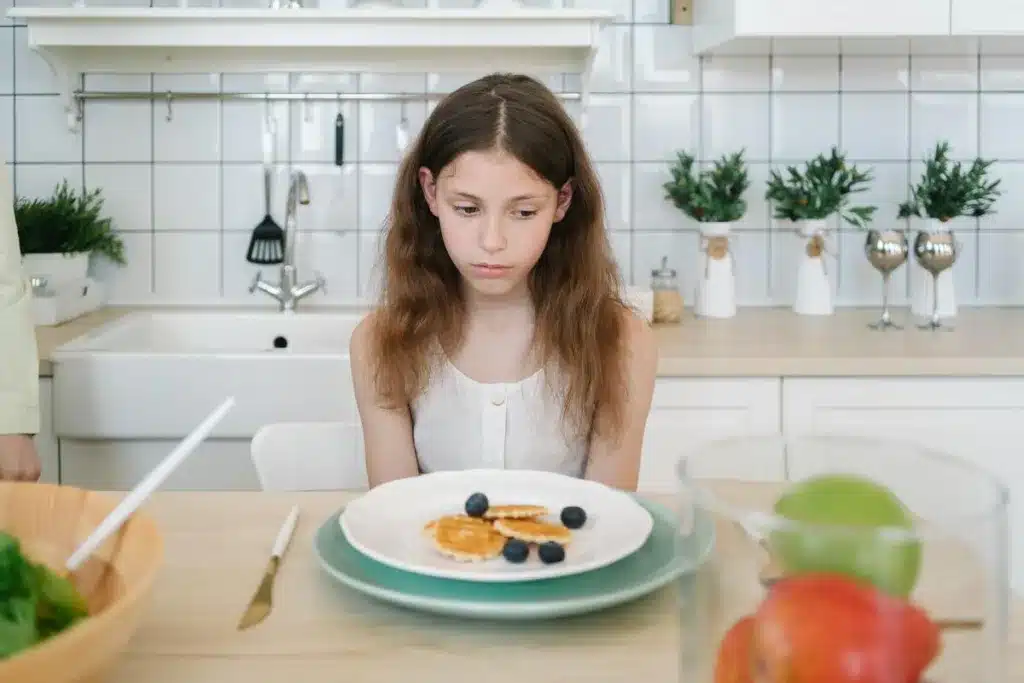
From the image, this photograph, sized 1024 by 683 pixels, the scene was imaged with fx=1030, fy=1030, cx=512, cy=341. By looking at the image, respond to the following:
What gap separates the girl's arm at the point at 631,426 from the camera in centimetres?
126

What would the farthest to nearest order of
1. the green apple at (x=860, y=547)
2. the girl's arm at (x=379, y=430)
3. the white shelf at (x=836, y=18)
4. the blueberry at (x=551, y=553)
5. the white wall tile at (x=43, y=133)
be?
the white wall tile at (x=43, y=133) < the white shelf at (x=836, y=18) < the girl's arm at (x=379, y=430) < the blueberry at (x=551, y=553) < the green apple at (x=860, y=547)

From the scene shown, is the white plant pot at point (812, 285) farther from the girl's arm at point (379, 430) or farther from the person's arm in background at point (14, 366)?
the person's arm in background at point (14, 366)

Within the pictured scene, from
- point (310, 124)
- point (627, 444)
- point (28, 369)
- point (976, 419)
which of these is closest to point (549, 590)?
point (627, 444)

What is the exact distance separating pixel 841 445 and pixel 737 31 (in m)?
1.59

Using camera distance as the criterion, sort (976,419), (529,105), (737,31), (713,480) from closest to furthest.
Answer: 1. (713,480)
2. (529,105)
3. (976,419)
4. (737,31)

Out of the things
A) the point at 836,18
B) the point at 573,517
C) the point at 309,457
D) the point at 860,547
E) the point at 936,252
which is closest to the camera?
the point at 860,547

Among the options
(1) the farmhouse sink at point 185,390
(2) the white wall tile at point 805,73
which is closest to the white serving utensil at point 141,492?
(1) the farmhouse sink at point 185,390

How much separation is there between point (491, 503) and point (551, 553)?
0.52ft

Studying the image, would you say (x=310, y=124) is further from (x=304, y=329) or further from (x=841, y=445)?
(x=841, y=445)

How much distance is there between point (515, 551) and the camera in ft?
2.25

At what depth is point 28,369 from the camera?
1359mm

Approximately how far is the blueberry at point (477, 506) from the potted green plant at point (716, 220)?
1403 mm

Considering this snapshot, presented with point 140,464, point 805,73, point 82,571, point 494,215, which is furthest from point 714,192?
point 82,571

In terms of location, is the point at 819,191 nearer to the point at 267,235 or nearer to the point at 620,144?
the point at 620,144
